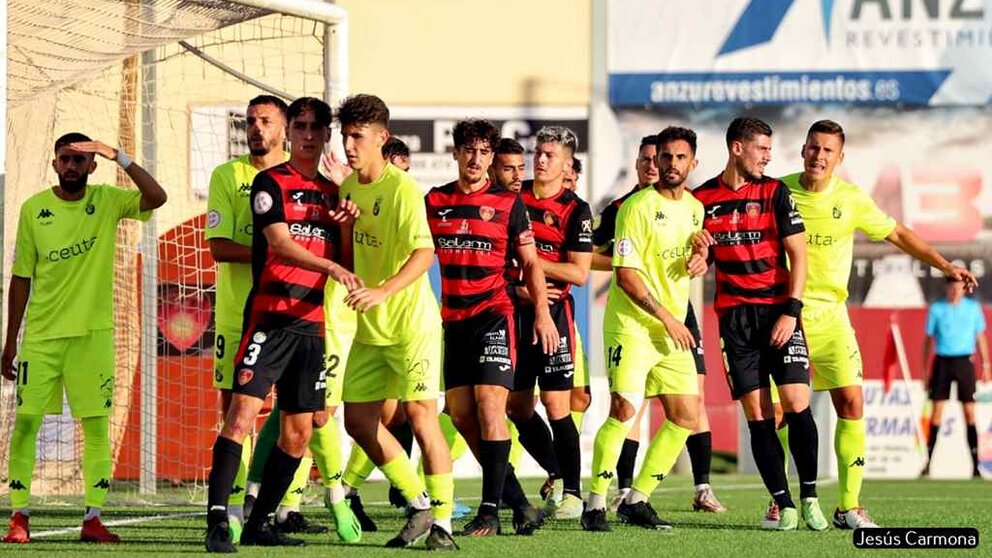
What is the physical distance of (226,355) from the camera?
930 centimetres

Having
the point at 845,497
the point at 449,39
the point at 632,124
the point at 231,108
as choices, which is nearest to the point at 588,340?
the point at 632,124

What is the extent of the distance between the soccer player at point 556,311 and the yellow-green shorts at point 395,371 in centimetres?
166

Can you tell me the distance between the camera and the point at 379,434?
29.3 ft

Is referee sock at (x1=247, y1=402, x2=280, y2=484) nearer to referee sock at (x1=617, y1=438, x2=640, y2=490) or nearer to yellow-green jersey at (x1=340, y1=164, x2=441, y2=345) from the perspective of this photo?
yellow-green jersey at (x1=340, y1=164, x2=441, y2=345)

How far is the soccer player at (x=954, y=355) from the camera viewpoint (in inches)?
749

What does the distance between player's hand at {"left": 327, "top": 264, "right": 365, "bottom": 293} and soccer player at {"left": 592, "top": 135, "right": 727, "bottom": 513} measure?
11.8ft

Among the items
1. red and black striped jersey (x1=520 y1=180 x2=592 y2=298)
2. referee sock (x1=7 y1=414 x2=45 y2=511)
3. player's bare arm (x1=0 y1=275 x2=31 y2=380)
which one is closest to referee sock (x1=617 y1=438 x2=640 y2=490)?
red and black striped jersey (x1=520 y1=180 x2=592 y2=298)

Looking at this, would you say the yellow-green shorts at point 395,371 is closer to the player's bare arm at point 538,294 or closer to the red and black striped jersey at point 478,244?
the red and black striped jersey at point 478,244

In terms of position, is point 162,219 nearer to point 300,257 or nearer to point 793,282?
point 793,282

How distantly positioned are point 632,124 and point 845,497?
1224cm

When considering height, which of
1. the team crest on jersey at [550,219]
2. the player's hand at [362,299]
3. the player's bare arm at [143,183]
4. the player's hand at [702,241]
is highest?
the player's bare arm at [143,183]

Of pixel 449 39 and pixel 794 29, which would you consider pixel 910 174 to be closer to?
pixel 794 29

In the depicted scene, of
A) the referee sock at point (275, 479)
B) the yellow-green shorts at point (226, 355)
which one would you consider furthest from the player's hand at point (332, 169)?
the referee sock at point (275, 479)

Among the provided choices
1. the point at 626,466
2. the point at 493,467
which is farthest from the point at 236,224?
the point at 626,466
